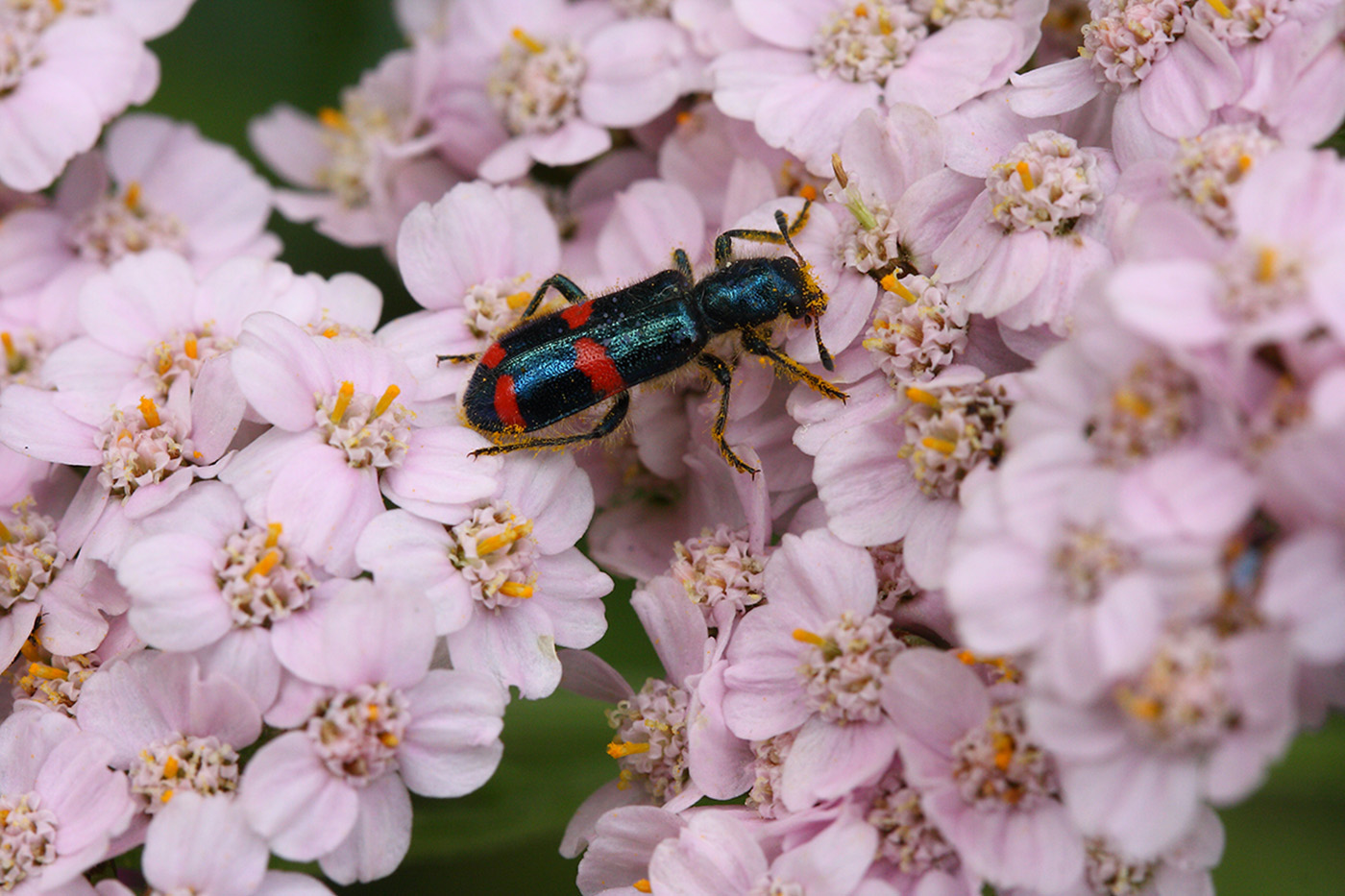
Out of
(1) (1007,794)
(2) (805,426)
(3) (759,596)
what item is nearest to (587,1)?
(2) (805,426)

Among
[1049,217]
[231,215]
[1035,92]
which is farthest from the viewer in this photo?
[231,215]

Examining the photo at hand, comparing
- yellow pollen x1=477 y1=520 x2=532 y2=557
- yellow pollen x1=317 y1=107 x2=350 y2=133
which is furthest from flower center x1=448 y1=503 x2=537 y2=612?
yellow pollen x1=317 y1=107 x2=350 y2=133

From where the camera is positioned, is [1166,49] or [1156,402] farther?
[1166,49]

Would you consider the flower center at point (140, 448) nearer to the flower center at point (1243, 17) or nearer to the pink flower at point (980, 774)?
the pink flower at point (980, 774)

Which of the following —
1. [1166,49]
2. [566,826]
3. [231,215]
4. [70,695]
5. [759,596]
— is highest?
[1166,49]

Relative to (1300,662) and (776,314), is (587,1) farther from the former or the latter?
(1300,662)

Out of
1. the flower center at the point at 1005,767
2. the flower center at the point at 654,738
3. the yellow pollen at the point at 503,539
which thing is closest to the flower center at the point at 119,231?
the yellow pollen at the point at 503,539

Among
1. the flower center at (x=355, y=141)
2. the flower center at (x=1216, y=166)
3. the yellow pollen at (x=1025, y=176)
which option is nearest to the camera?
the flower center at (x=1216, y=166)
